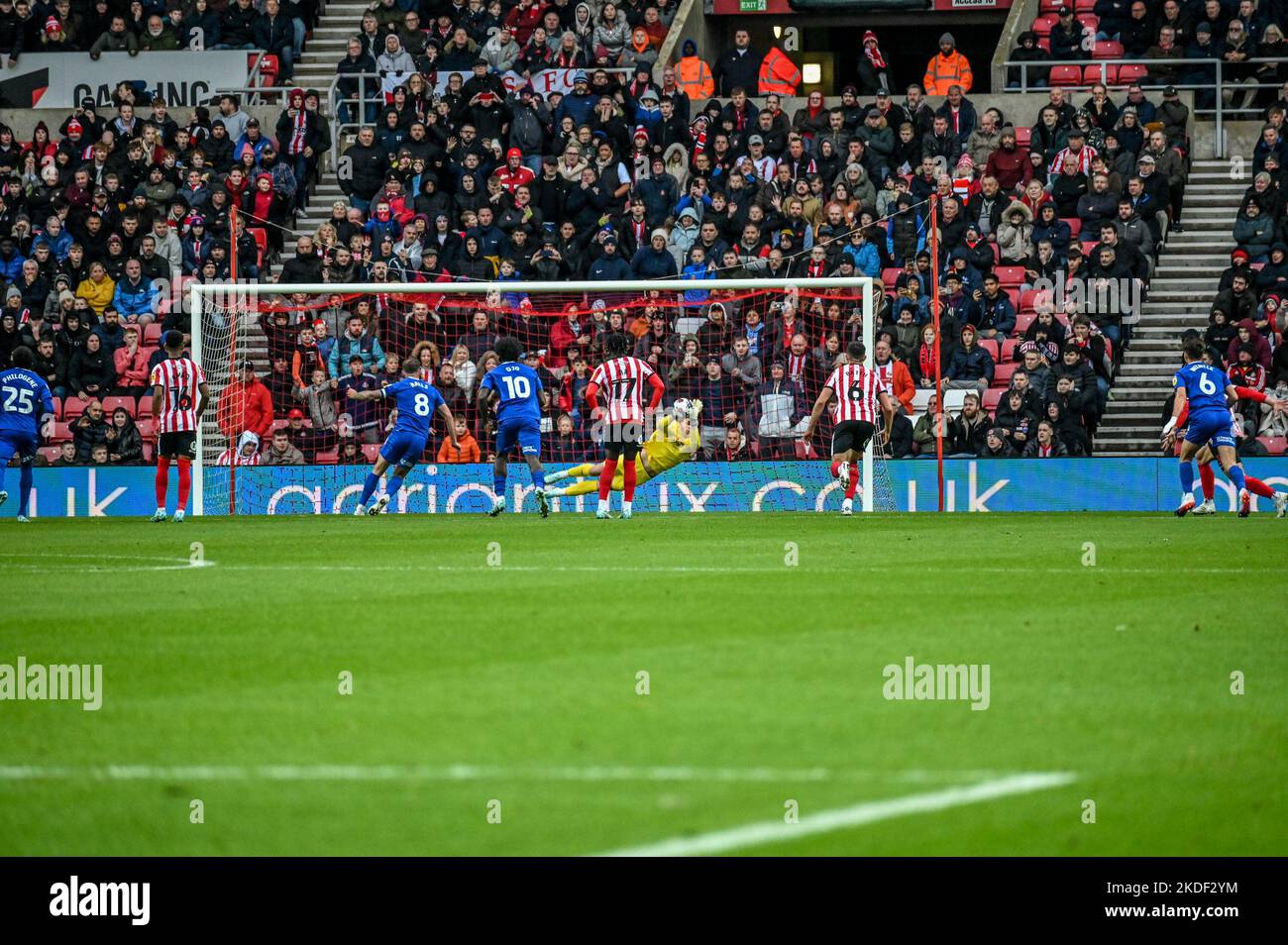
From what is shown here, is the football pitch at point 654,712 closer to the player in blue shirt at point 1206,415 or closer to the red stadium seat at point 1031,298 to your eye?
the player in blue shirt at point 1206,415

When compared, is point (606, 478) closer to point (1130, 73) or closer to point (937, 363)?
point (937, 363)

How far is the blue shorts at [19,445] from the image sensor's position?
22047 millimetres

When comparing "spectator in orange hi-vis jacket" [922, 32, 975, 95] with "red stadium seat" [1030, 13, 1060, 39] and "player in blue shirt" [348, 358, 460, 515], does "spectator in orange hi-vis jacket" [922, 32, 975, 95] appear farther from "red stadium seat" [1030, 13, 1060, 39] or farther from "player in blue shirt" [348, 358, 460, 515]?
"player in blue shirt" [348, 358, 460, 515]

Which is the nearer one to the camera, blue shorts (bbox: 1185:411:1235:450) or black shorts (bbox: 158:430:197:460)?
blue shorts (bbox: 1185:411:1235:450)

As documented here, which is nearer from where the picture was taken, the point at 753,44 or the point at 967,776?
the point at 967,776

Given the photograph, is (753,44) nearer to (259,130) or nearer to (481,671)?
(259,130)

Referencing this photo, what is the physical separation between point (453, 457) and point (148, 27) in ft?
39.7

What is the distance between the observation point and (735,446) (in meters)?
24.0

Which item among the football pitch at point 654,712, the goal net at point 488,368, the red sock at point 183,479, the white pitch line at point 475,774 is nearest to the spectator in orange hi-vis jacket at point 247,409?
the goal net at point 488,368

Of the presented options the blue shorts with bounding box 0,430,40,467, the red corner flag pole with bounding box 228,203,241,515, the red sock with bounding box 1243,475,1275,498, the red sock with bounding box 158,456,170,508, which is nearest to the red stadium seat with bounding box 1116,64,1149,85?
the red sock with bounding box 1243,475,1275,498

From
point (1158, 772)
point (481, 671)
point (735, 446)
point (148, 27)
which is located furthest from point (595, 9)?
point (1158, 772)

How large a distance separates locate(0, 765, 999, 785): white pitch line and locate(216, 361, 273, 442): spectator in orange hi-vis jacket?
19342 mm

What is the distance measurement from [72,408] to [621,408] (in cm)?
992

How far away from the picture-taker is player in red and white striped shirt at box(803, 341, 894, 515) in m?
21.6
